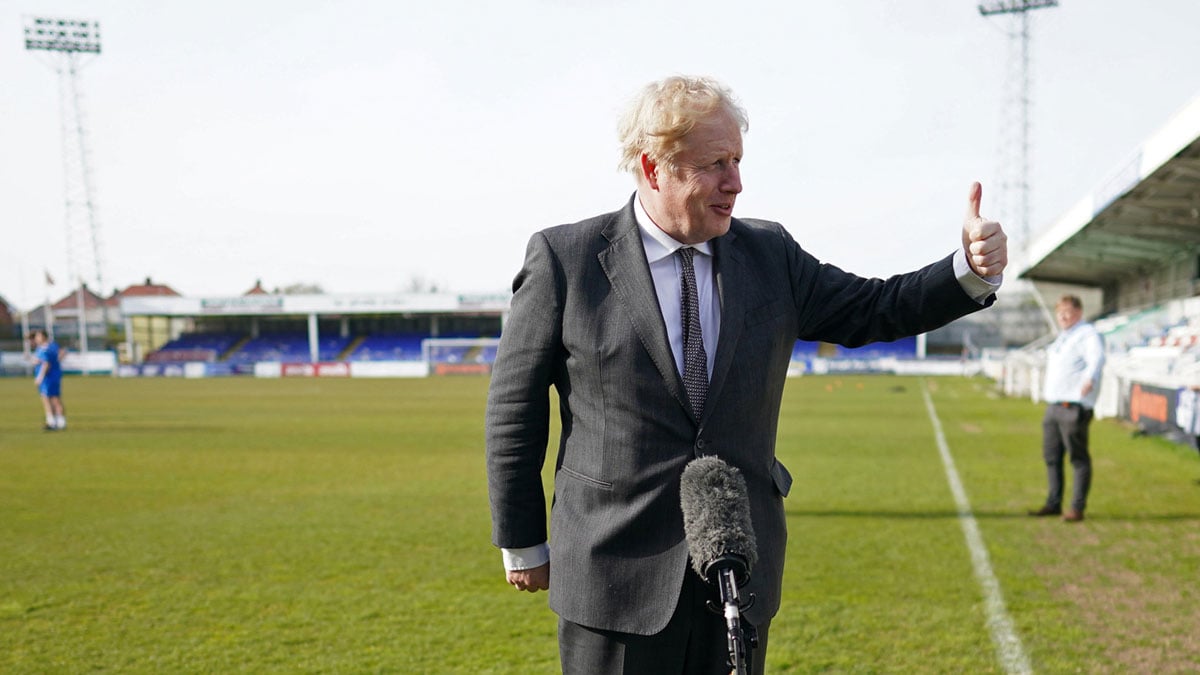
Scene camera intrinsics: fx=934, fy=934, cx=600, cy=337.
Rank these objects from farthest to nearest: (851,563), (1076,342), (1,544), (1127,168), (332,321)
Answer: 1. (332,321)
2. (1127,168)
3. (1076,342)
4. (1,544)
5. (851,563)

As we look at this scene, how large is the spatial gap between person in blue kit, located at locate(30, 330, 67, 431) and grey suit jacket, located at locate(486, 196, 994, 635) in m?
16.7

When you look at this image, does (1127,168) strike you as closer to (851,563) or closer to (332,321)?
(851,563)

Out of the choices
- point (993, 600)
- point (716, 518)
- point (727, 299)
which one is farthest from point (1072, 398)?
point (716, 518)

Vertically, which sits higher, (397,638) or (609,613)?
(609,613)

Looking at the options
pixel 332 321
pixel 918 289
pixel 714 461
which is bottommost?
pixel 332 321

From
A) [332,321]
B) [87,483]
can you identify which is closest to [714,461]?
[87,483]

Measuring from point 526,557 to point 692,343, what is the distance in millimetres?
723

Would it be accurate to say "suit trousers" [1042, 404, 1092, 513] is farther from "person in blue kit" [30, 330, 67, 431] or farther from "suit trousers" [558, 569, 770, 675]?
"person in blue kit" [30, 330, 67, 431]

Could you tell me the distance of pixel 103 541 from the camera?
7.74m

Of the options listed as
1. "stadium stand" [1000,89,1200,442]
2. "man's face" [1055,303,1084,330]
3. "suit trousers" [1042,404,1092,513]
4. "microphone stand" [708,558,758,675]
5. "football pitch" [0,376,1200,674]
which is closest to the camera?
"microphone stand" [708,558,758,675]

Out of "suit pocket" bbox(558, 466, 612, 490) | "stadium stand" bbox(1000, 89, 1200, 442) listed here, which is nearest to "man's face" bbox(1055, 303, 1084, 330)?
"stadium stand" bbox(1000, 89, 1200, 442)

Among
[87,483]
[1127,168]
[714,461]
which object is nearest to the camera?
[714,461]

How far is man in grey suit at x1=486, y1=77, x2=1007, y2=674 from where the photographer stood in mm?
2225

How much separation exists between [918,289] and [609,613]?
1137 millimetres
